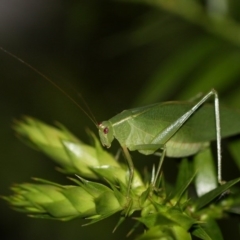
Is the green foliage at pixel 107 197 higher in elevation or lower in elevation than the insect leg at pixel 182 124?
lower

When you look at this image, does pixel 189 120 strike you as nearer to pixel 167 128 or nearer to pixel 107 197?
pixel 167 128

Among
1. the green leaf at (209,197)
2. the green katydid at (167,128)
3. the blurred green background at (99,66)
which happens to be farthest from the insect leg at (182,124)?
the green leaf at (209,197)

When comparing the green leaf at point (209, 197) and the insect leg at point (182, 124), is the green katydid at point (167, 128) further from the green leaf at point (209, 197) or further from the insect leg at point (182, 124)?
the green leaf at point (209, 197)

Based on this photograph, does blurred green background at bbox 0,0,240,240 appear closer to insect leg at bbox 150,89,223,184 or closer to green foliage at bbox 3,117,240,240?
insect leg at bbox 150,89,223,184

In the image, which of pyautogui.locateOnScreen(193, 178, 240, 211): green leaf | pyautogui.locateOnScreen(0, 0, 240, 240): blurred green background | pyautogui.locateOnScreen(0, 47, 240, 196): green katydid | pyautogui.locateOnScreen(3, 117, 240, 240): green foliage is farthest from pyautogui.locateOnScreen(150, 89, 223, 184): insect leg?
→ pyautogui.locateOnScreen(193, 178, 240, 211): green leaf

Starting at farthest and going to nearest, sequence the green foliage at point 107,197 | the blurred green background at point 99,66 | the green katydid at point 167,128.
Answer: the blurred green background at point 99,66
the green katydid at point 167,128
the green foliage at point 107,197

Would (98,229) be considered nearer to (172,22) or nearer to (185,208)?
Result: (172,22)

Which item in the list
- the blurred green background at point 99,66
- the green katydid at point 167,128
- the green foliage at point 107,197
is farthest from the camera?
the blurred green background at point 99,66

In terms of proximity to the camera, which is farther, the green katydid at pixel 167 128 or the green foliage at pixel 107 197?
the green katydid at pixel 167 128
